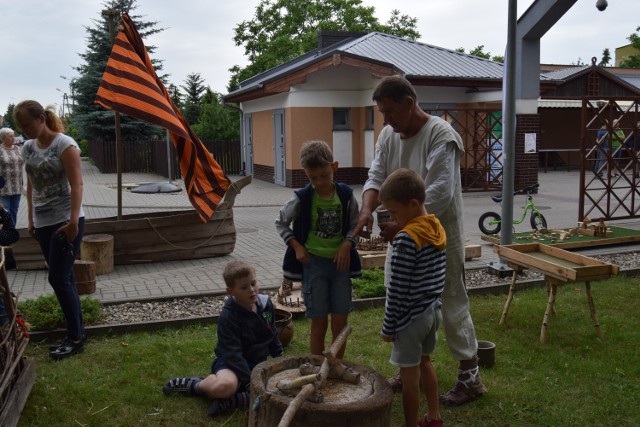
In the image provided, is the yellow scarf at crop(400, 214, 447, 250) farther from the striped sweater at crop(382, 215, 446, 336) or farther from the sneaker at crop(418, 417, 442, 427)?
the sneaker at crop(418, 417, 442, 427)

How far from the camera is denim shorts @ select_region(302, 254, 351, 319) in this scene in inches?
164

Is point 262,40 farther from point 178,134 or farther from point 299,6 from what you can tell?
point 178,134

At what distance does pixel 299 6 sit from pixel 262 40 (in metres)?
3.88

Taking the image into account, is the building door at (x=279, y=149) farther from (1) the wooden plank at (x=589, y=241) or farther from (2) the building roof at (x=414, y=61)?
(1) the wooden plank at (x=589, y=241)

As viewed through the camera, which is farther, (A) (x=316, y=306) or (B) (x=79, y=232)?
(B) (x=79, y=232)

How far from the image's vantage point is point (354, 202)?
13.8 ft

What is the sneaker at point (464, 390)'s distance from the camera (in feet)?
13.8

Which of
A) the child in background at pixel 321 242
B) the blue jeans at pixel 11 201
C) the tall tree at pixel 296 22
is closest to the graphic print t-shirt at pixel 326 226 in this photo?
the child in background at pixel 321 242

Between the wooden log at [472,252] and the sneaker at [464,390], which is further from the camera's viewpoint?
the wooden log at [472,252]

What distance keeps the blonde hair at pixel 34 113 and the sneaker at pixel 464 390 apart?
141 inches

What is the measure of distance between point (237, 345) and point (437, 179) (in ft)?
5.54

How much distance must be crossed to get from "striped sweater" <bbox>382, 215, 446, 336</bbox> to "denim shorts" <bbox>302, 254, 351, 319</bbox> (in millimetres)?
722

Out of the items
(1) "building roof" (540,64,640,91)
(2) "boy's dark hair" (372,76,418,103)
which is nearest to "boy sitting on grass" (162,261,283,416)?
(2) "boy's dark hair" (372,76,418,103)

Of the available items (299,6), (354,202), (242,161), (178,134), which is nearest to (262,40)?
(299,6)
